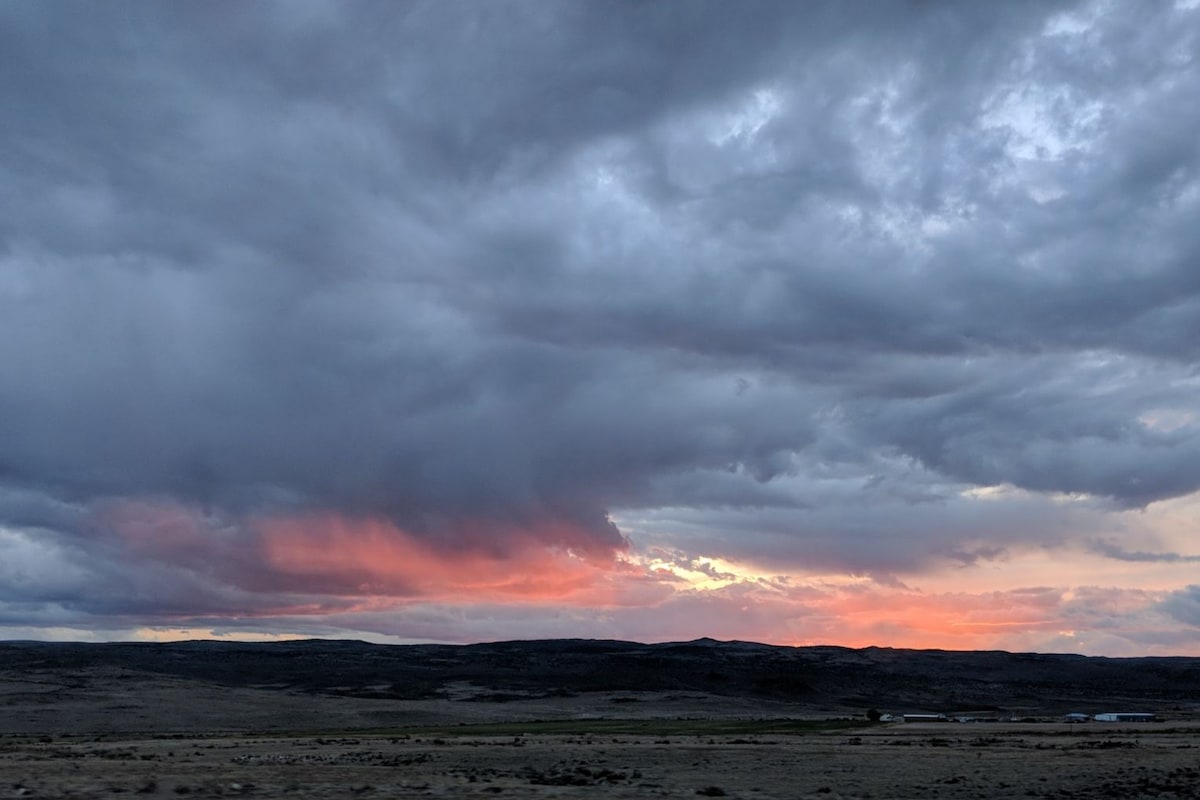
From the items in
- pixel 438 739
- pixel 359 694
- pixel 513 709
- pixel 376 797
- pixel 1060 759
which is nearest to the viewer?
pixel 376 797

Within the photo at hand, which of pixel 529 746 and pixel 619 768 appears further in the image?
pixel 529 746

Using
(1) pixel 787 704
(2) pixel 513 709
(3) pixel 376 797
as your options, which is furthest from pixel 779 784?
(1) pixel 787 704

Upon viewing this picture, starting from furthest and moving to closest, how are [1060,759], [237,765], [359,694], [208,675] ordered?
[208,675] < [359,694] < [1060,759] < [237,765]

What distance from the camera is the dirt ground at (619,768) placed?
3441 cm

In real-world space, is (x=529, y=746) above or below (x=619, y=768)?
below

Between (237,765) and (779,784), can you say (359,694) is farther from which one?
(779,784)

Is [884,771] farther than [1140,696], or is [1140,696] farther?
[1140,696]

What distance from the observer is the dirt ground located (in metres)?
34.4

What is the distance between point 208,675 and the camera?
188875 millimetres

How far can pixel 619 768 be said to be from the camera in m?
47.6

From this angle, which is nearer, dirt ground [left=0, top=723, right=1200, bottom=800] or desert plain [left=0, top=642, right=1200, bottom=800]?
dirt ground [left=0, top=723, right=1200, bottom=800]

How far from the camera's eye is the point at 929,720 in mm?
108188

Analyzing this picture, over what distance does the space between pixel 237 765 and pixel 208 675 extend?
511 ft

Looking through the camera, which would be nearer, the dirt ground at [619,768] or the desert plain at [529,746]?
the dirt ground at [619,768]
